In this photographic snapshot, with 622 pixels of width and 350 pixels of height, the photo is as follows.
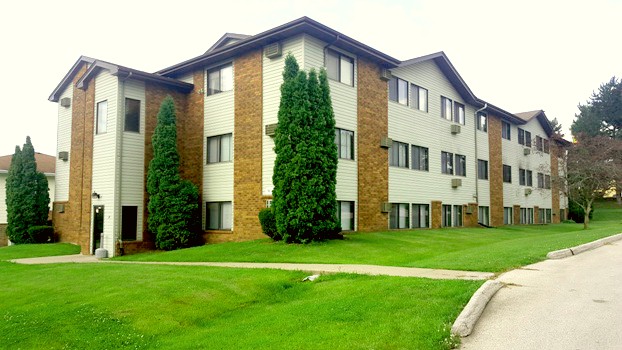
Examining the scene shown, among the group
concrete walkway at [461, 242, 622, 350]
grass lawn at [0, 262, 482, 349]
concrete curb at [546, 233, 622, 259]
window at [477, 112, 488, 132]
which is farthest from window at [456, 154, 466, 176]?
grass lawn at [0, 262, 482, 349]

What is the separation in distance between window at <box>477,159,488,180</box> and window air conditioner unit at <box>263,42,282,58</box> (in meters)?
17.8

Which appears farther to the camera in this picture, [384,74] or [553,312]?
[384,74]

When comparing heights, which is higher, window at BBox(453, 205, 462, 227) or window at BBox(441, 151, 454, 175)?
window at BBox(441, 151, 454, 175)

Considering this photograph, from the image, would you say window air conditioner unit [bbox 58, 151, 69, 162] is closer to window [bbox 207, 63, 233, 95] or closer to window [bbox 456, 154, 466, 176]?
window [bbox 207, 63, 233, 95]

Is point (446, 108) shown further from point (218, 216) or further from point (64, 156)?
point (64, 156)

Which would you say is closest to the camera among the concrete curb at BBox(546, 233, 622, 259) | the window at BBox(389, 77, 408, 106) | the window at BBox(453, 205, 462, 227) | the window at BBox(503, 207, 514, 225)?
the concrete curb at BBox(546, 233, 622, 259)

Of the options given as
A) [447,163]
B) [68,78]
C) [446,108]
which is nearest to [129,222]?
[68,78]

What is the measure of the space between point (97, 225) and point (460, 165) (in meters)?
20.2

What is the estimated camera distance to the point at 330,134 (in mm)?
18281

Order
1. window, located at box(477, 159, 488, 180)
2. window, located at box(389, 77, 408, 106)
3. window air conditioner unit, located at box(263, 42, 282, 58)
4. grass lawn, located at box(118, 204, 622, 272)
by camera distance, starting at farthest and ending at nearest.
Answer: window, located at box(477, 159, 488, 180), window, located at box(389, 77, 408, 106), window air conditioner unit, located at box(263, 42, 282, 58), grass lawn, located at box(118, 204, 622, 272)

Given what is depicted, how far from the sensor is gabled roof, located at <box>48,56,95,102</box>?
2500 centimetres

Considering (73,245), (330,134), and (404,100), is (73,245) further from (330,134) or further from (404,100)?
(404,100)

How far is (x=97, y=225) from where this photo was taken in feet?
72.0

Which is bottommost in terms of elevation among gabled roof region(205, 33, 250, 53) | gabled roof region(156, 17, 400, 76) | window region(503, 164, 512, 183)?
window region(503, 164, 512, 183)
